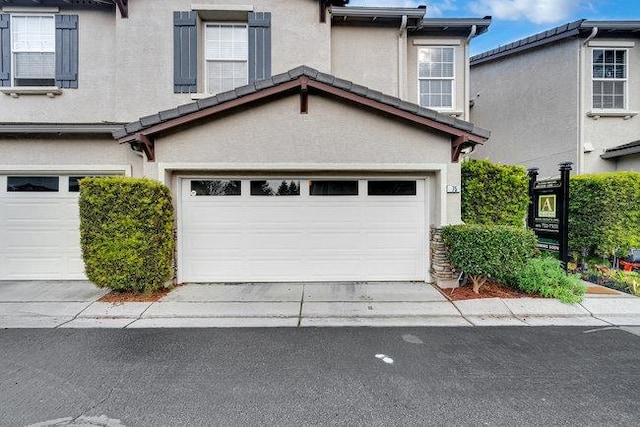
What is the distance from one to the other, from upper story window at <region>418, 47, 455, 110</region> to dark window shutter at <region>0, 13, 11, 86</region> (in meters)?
10.6

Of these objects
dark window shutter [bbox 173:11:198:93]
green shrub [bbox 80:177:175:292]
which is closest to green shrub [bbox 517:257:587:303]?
green shrub [bbox 80:177:175:292]

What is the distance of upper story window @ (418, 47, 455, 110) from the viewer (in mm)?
8938

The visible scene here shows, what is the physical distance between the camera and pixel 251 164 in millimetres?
6336

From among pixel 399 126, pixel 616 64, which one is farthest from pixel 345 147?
pixel 616 64

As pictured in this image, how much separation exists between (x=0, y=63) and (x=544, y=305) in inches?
513

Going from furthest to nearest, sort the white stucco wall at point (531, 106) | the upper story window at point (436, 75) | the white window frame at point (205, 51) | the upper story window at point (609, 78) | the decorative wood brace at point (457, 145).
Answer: the white stucco wall at point (531, 106)
the upper story window at point (609, 78)
the upper story window at point (436, 75)
the white window frame at point (205, 51)
the decorative wood brace at point (457, 145)

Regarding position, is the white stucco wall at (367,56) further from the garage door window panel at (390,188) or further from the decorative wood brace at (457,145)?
the garage door window panel at (390,188)

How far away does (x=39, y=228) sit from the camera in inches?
272

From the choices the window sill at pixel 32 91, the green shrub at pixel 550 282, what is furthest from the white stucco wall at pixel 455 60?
the window sill at pixel 32 91

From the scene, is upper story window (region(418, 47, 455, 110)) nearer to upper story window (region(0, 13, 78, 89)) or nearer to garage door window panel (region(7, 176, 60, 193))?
upper story window (region(0, 13, 78, 89))

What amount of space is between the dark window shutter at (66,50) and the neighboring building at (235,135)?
0.12 ft

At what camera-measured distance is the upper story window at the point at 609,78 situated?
972cm

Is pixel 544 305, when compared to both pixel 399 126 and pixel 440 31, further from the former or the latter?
pixel 440 31

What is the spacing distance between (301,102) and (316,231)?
8.78 feet
